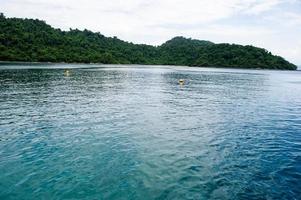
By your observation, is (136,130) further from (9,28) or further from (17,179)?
(9,28)

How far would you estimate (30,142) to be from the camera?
18000mm

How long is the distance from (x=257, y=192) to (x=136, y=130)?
11.4 metres

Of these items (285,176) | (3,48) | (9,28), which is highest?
(9,28)

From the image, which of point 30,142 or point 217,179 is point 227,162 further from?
point 30,142

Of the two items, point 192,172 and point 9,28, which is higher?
point 9,28

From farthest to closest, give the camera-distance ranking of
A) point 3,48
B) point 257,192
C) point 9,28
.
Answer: point 9,28, point 3,48, point 257,192

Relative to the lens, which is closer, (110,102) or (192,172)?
(192,172)

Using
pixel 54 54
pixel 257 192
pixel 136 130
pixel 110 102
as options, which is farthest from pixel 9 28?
pixel 257 192

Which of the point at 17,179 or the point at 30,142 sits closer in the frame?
the point at 17,179

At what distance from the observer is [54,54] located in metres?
185

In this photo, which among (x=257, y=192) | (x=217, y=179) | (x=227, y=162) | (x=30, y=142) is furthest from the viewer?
(x=30, y=142)

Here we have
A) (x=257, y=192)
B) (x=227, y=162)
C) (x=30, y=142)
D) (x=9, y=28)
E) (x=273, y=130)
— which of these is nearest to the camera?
(x=257, y=192)

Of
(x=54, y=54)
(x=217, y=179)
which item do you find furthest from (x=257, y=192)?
(x=54, y=54)

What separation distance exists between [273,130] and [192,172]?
12654mm
